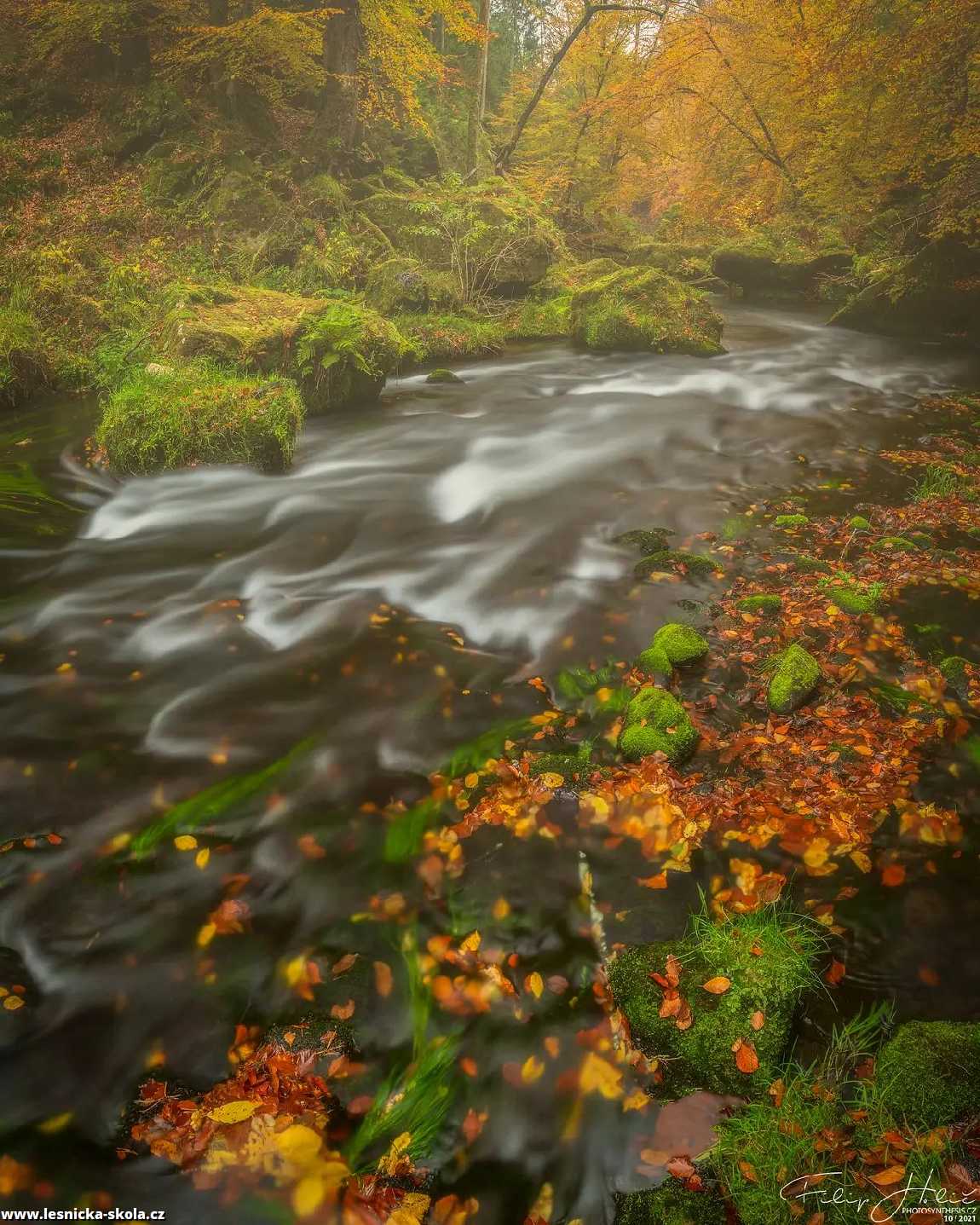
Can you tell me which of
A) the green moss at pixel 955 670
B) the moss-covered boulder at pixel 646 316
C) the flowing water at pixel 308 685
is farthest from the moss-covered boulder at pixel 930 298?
the green moss at pixel 955 670

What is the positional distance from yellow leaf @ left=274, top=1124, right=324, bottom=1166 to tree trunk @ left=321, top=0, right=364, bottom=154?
17494 mm

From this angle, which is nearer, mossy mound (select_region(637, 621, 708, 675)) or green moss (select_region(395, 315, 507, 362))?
mossy mound (select_region(637, 621, 708, 675))

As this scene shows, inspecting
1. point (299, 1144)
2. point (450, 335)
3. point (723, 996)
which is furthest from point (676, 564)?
point (450, 335)

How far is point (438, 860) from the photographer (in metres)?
3.48

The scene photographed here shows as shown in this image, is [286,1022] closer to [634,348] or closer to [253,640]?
[253,640]

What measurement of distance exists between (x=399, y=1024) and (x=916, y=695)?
3.51 metres

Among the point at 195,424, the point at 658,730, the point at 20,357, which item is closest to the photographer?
the point at 658,730

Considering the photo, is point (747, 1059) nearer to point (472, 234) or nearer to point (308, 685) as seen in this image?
point (308, 685)

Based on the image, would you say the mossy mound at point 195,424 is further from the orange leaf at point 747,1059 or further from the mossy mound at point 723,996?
the orange leaf at point 747,1059

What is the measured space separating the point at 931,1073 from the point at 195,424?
7866 millimetres

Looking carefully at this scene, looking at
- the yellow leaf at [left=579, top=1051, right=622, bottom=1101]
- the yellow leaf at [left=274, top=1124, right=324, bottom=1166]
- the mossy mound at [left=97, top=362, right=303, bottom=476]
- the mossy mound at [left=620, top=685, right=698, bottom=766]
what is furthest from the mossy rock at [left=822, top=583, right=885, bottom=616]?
the mossy mound at [left=97, top=362, right=303, bottom=476]

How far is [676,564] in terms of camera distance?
5699 mm

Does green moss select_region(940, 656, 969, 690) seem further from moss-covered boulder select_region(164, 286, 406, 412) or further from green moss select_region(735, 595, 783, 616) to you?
moss-covered boulder select_region(164, 286, 406, 412)

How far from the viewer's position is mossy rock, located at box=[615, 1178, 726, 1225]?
2221mm
